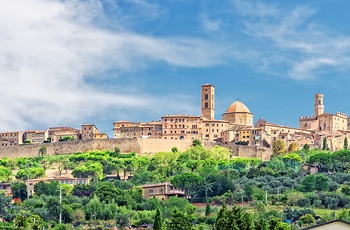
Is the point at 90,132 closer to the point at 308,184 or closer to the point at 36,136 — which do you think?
the point at 36,136

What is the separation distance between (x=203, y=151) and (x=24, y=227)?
146 feet

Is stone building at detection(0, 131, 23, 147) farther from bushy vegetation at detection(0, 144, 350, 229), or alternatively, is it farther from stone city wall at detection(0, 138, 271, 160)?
bushy vegetation at detection(0, 144, 350, 229)

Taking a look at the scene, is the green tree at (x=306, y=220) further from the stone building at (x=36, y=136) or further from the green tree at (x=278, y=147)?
the stone building at (x=36, y=136)

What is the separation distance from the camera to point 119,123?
92875mm

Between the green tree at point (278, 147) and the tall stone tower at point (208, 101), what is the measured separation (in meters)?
11.5

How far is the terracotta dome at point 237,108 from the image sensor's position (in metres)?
94.3

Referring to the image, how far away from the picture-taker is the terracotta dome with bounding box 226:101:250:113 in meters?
94.3

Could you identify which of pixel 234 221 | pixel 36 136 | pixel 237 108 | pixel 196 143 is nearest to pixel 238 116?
pixel 237 108

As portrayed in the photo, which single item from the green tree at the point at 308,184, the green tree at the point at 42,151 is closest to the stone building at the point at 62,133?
the green tree at the point at 42,151

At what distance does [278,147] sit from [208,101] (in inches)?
544

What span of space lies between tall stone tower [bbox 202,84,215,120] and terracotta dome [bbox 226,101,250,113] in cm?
220

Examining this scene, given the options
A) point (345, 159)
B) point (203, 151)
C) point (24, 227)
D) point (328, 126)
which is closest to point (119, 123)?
point (203, 151)

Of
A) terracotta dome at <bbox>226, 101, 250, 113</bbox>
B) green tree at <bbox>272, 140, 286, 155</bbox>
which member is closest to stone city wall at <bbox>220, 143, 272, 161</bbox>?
green tree at <bbox>272, 140, 286, 155</bbox>

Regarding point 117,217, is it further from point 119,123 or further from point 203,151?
point 119,123
